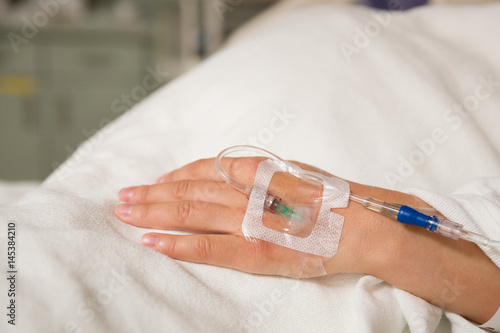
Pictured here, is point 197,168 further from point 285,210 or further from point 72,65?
point 72,65

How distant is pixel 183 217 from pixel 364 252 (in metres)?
0.29

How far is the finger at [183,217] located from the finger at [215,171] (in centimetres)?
7

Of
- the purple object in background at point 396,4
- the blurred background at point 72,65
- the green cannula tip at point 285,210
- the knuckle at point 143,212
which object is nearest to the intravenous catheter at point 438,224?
the green cannula tip at point 285,210

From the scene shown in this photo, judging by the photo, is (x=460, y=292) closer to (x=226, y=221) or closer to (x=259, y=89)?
(x=226, y=221)

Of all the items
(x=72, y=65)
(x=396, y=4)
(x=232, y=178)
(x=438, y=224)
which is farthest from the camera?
(x=72, y=65)

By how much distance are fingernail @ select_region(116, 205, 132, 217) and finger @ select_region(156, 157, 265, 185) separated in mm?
127

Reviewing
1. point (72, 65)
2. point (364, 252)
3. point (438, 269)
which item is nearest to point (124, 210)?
point (364, 252)

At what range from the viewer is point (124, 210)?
2.28 feet

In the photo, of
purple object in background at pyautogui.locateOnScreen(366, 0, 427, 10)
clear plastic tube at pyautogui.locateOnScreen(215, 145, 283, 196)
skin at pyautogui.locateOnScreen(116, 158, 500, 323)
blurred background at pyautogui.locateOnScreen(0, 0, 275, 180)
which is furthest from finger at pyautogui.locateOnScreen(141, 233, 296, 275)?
blurred background at pyautogui.locateOnScreen(0, 0, 275, 180)

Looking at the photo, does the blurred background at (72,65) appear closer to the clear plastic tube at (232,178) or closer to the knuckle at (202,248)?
the clear plastic tube at (232,178)

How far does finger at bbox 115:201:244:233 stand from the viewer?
689 mm

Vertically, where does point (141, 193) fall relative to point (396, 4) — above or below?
below

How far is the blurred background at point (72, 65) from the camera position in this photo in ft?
8.88

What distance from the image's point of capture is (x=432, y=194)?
0.66 metres
